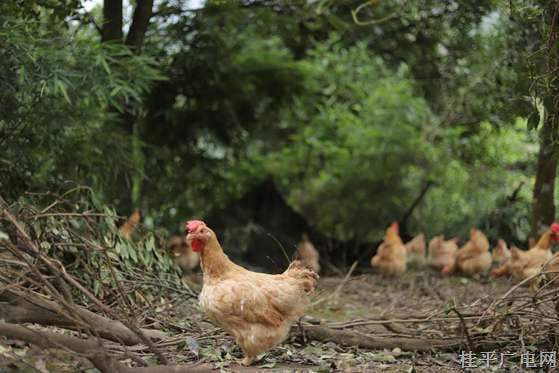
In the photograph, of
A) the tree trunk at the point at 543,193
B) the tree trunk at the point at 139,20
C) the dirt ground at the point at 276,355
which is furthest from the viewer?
the tree trunk at the point at 139,20

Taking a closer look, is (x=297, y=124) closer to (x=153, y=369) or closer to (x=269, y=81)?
(x=269, y=81)

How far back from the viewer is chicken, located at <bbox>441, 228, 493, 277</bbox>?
10.4 m

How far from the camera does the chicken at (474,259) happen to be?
10.4 meters

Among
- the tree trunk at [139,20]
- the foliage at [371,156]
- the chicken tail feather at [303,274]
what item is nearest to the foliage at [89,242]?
the chicken tail feather at [303,274]

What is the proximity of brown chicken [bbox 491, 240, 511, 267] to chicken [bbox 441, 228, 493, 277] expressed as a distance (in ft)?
0.49

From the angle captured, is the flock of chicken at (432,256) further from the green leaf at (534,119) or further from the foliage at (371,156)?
the green leaf at (534,119)

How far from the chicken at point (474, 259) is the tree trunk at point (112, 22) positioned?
5.09 metres

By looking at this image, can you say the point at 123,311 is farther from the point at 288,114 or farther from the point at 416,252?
the point at 288,114

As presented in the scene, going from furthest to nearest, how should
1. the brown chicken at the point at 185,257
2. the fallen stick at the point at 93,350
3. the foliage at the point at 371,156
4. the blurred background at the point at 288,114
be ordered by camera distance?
1. the foliage at the point at 371,156
2. the brown chicken at the point at 185,257
3. the blurred background at the point at 288,114
4. the fallen stick at the point at 93,350

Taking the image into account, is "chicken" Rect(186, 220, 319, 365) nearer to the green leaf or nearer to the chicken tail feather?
the chicken tail feather

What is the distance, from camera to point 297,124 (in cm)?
1351

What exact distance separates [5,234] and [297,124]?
9.39 metres

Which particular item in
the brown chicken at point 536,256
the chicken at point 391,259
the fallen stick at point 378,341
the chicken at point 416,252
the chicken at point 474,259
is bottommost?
the chicken at point 416,252

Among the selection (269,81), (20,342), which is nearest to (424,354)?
(20,342)
